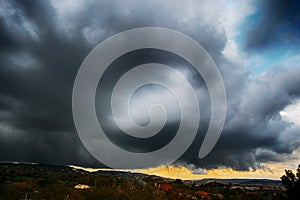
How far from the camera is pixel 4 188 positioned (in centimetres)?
1947

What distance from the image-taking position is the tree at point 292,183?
22.2m

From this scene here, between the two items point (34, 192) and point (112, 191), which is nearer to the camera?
point (112, 191)

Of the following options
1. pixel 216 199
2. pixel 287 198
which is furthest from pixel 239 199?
pixel 287 198

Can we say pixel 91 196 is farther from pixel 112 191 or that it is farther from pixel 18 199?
pixel 18 199

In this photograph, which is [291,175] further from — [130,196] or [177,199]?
[130,196]

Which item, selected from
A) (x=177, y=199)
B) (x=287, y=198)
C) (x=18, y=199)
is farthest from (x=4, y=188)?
(x=287, y=198)

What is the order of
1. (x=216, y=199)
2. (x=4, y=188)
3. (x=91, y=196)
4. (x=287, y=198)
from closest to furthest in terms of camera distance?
(x=91, y=196) → (x=4, y=188) → (x=287, y=198) → (x=216, y=199)

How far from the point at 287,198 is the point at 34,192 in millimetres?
20557

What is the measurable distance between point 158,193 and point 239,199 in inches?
1552

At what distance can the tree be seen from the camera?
22.2 meters

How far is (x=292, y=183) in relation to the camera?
23000 millimetres

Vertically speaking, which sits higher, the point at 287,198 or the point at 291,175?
the point at 291,175

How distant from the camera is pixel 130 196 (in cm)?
1492

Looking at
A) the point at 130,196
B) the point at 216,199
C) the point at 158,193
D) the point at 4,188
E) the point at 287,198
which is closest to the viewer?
the point at 130,196
